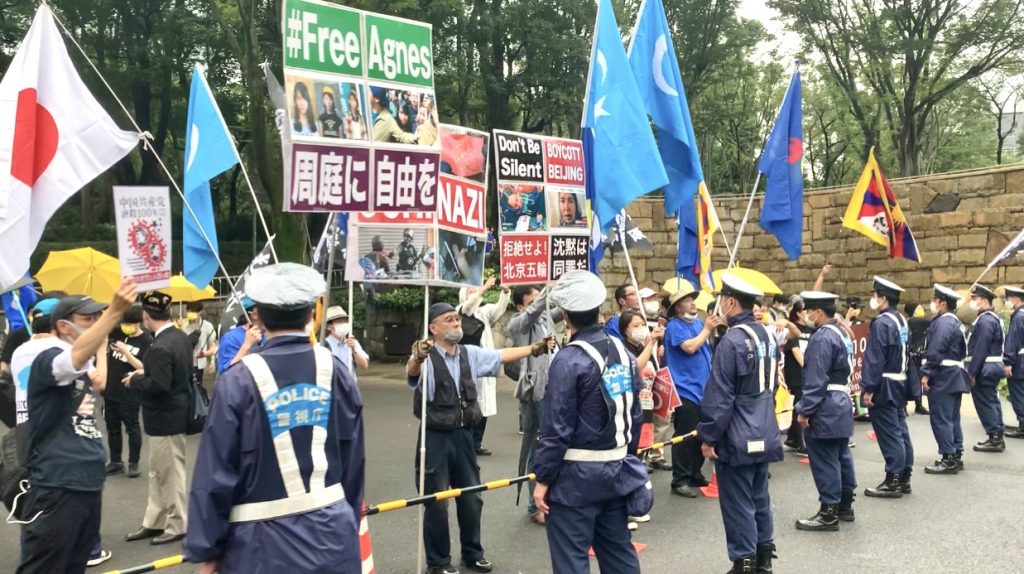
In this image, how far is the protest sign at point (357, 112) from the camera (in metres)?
4.54

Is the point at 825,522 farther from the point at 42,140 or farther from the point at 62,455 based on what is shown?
the point at 42,140

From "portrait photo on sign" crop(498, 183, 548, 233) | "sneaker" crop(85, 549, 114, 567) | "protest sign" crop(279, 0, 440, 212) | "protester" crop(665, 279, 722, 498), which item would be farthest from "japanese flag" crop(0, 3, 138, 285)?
"protester" crop(665, 279, 722, 498)

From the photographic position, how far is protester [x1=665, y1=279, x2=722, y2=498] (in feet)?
24.8

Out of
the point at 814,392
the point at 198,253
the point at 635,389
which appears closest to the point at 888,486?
the point at 814,392

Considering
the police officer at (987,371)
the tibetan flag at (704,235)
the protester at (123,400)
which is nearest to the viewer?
the protester at (123,400)

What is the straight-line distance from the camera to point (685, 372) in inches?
301

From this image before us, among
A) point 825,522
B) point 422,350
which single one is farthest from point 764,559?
point 422,350

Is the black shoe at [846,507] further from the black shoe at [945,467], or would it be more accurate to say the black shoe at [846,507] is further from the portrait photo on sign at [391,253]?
the portrait photo on sign at [391,253]

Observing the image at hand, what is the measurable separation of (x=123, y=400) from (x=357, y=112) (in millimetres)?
5089

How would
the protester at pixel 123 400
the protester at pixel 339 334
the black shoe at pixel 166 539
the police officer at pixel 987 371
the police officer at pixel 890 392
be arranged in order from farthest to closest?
the police officer at pixel 987 371
the protester at pixel 123 400
the police officer at pixel 890 392
the protester at pixel 339 334
the black shoe at pixel 166 539

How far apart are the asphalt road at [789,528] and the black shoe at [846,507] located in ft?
0.30

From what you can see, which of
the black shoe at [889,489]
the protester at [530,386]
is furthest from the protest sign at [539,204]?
the black shoe at [889,489]

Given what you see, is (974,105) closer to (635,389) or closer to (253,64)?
(253,64)

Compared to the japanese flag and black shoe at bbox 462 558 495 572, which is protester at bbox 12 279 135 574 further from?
black shoe at bbox 462 558 495 572
